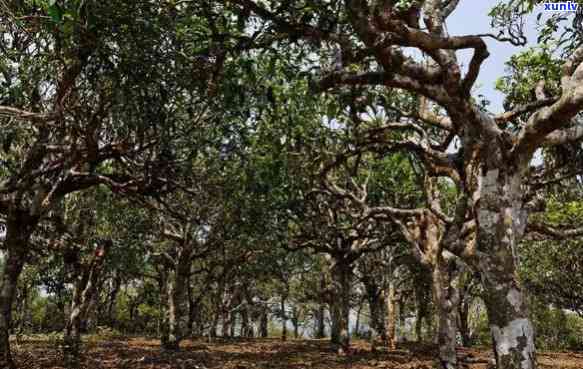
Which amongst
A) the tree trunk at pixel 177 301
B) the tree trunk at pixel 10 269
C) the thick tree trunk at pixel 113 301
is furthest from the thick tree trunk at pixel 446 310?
the thick tree trunk at pixel 113 301

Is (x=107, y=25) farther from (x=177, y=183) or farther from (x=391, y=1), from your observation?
(x=177, y=183)

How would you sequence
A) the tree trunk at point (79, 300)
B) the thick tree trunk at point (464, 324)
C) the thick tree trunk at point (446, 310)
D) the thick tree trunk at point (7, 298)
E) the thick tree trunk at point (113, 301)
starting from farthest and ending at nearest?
the thick tree trunk at point (113, 301), the thick tree trunk at point (464, 324), the tree trunk at point (79, 300), the thick tree trunk at point (7, 298), the thick tree trunk at point (446, 310)

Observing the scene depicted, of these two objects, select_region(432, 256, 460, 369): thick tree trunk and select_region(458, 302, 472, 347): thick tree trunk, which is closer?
select_region(432, 256, 460, 369): thick tree trunk

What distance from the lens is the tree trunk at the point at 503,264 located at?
667cm

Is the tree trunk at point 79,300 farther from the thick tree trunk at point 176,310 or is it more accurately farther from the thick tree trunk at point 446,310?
the thick tree trunk at point 446,310

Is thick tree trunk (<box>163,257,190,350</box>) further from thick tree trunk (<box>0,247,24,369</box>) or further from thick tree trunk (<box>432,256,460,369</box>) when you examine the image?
thick tree trunk (<box>432,256,460,369</box>)

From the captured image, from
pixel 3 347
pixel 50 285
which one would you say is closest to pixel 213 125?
pixel 3 347

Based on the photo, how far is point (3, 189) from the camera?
1278cm

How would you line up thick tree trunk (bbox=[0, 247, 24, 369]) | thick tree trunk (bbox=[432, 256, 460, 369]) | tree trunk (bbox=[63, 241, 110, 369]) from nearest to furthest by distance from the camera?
thick tree trunk (bbox=[432, 256, 460, 369]) < thick tree trunk (bbox=[0, 247, 24, 369]) < tree trunk (bbox=[63, 241, 110, 369])

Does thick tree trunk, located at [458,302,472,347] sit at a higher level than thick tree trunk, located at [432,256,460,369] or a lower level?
lower

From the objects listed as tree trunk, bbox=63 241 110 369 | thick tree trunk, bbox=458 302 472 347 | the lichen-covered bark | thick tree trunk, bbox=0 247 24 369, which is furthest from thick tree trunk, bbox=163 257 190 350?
thick tree trunk, bbox=458 302 472 347

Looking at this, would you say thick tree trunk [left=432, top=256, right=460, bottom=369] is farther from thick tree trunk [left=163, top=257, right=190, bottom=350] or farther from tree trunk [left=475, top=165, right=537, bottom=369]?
thick tree trunk [left=163, top=257, right=190, bottom=350]

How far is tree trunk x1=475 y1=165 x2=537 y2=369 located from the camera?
21.9 feet

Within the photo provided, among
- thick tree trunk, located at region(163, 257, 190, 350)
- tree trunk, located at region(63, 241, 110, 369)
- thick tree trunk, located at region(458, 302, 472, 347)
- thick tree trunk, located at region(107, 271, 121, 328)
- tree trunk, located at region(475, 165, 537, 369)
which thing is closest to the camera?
tree trunk, located at region(475, 165, 537, 369)
